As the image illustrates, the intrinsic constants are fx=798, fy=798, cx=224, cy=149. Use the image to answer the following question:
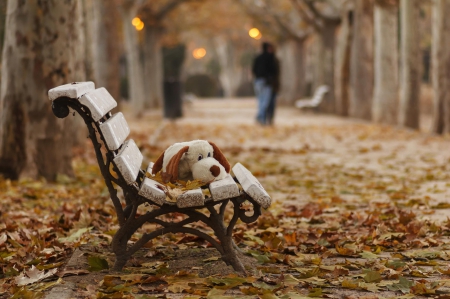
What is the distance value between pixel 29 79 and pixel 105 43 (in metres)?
11.5

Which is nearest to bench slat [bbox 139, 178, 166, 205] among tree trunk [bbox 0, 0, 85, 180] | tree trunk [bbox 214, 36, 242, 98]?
tree trunk [bbox 0, 0, 85, 180]

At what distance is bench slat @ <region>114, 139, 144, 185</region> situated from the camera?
4785 mm

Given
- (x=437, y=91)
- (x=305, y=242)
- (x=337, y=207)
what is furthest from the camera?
(x=437, y=91)

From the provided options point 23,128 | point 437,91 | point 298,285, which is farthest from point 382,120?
point 298,285

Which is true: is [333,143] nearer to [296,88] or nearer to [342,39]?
[342,39]

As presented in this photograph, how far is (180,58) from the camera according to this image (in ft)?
160

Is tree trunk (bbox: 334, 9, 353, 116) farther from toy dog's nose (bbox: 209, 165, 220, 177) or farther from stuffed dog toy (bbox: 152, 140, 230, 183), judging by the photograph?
toy dog's nose (bbox: 209, 165, 220, 177)

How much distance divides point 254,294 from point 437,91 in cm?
1448

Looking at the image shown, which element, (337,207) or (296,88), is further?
A: (296,88)

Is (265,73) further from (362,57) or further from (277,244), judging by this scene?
(277,244)

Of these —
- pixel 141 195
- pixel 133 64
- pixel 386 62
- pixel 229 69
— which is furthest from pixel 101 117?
pixel 229 69

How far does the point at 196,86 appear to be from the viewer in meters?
57.3

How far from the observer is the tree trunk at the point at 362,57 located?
80.3 feet

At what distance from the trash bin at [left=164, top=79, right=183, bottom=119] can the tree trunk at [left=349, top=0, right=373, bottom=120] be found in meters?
5.52
